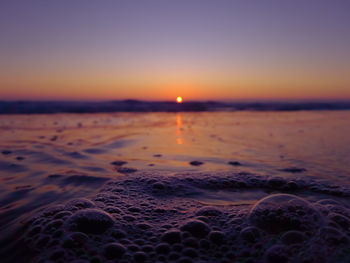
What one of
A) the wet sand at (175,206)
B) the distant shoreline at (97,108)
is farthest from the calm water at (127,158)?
the distant shoreline at (97,108)

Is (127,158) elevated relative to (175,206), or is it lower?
elevated

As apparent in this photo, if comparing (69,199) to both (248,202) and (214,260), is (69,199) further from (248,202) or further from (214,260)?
(248,202)

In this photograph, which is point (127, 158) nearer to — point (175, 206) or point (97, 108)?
point (175, 206)

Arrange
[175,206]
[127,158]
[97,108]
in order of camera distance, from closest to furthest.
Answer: [175,206] < [127,158] < [97,108]

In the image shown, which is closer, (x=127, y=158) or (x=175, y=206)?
(x=175, y=206)

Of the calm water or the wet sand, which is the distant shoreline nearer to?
the calm water

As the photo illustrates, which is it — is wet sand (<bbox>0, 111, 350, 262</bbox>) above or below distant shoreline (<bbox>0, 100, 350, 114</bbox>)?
below

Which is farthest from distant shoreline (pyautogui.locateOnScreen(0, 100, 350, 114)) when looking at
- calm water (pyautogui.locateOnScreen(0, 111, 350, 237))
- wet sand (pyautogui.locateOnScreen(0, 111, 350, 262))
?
wet sand (pyautogui.locateOnScreen(0, 111, 350, 262))

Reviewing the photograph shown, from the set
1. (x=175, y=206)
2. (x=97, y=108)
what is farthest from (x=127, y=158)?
(x=97, y=108)
